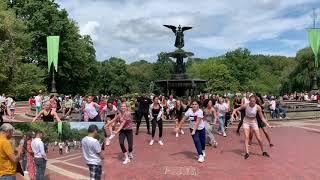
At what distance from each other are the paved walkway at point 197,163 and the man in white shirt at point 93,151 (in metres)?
2.68

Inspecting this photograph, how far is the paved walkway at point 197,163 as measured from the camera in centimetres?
1217

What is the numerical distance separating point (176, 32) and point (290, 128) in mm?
14859

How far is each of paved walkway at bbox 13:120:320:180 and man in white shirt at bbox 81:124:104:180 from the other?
2680mm

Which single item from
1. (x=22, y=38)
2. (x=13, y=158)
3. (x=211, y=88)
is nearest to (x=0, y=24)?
(x=22, y=38)

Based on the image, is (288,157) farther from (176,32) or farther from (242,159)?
(176,32)

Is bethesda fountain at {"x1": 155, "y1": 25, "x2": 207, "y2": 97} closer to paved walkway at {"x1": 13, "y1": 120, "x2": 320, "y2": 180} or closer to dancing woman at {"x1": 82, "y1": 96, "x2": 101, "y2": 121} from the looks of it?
paved walkway at {"x1": 13, "y1": 120, "x2": 320, "y2": 180}

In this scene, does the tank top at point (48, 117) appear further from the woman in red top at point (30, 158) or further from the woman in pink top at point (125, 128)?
the woman in red top at point (30, 158)

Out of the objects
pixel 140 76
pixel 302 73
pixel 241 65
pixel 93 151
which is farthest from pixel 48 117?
pixel 140 76

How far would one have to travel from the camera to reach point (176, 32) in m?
37.1

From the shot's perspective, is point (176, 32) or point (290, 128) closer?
point (290, 128)

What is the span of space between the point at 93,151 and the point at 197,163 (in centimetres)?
511

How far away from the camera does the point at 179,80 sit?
116 feet

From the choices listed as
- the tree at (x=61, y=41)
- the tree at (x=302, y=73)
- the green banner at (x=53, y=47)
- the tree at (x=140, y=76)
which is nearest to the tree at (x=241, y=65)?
the tree at (x=140, y=76)

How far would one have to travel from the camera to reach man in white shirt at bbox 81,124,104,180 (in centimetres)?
902
